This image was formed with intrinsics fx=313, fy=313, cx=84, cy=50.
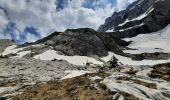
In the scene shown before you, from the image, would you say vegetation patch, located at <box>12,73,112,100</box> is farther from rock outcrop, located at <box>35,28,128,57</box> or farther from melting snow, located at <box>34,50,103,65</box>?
rock outcrop, located at <box>35,28,128,57</box>

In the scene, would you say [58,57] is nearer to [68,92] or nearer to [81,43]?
[81,43]

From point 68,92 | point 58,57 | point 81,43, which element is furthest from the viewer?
point 81,43

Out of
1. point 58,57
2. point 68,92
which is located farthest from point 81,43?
point 68,92

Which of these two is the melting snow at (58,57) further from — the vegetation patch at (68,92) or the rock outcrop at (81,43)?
the vegetation patch at (68,92)

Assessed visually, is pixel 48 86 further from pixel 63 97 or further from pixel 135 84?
pixel 135 84

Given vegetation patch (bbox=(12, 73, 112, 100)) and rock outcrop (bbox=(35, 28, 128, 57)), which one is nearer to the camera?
vegetation patch (bbox=(12, 73, 112, 100))

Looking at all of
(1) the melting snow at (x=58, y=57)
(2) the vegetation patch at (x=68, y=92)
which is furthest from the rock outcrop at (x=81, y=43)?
(2) the vegetation patch at (x=68, y=92)

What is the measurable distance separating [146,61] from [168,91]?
79.9m

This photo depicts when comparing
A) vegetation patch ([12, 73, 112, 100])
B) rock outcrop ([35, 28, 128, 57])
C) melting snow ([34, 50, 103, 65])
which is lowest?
vegetation patch ([12, 73, 112, 100])

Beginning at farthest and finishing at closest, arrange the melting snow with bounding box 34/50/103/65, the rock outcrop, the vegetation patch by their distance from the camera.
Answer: the rock outcrop, the melting snow with bounding box 34/50/103/65, the vegetation patch

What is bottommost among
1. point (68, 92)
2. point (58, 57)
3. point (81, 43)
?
point (68, 92)

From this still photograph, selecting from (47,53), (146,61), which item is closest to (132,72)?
(47,53)

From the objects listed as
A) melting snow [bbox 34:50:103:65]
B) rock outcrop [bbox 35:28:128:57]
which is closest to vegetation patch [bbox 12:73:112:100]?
melting snow [bbox 34:50:103:65]

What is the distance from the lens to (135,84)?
95.1ft
